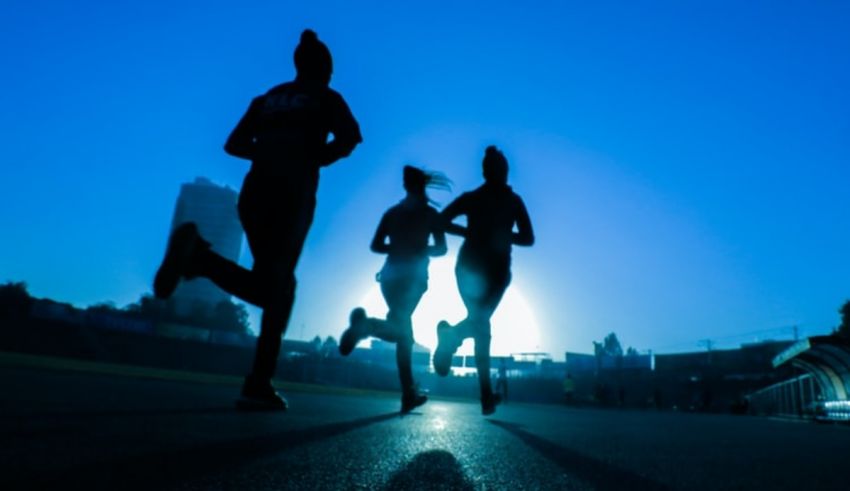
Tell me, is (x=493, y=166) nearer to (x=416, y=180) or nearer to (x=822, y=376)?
(x=416, y=180)

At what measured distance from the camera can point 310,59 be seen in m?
3.51

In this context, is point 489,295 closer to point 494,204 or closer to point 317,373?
point 494,204

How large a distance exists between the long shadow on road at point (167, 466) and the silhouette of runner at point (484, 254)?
2.70m

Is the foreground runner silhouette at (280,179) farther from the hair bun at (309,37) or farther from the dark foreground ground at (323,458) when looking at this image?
the dark foreground ground at (323,458)

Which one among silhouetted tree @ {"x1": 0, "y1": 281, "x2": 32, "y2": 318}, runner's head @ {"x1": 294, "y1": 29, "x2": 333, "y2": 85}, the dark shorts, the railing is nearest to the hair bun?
runner's head @ {"x1": 294, "y1": 29, "x2": 333, "y2": 85}

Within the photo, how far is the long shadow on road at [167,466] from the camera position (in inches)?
40.6

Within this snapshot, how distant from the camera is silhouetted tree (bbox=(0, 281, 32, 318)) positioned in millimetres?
50981

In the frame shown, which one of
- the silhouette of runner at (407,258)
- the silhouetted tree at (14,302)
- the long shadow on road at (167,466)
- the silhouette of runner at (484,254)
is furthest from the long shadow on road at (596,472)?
the silhouetted tree at (14,302)

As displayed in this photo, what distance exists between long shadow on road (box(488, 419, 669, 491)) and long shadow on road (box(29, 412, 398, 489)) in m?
0.91

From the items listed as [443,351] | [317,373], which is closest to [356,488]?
[443,351]

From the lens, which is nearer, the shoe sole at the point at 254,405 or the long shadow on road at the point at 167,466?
the long shadow on road at the point at 167,466

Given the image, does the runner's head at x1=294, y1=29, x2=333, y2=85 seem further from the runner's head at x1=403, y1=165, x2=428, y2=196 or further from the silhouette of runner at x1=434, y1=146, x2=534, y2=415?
the silhouette of runner at x1=434, y1=146, x2=534, y2=415

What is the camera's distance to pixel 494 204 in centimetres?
458

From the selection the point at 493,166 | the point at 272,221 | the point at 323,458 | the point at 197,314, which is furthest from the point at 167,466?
the point at 197,314
